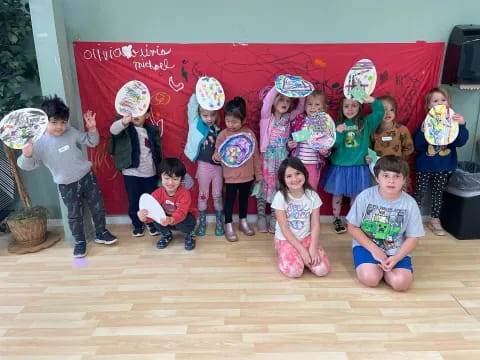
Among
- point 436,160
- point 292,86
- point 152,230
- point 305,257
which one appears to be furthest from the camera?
point 152,230

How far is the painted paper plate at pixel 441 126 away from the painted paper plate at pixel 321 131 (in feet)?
2.48

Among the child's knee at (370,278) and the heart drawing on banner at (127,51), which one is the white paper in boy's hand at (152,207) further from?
the child's knee at (370,278)

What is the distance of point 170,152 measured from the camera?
129 inches

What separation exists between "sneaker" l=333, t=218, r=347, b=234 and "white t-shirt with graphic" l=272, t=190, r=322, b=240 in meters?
0.68

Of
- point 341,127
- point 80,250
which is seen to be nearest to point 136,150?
point 80,250

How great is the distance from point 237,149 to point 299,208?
702 mm

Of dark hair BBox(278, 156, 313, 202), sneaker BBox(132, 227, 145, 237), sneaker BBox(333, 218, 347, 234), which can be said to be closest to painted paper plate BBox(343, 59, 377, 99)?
dark hair BBox(278, 156, 313, 202)

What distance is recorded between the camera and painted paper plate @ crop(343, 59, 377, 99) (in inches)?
113

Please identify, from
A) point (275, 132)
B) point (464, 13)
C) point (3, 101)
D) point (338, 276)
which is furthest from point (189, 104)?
point (464, 13)

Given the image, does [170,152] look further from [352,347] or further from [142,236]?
[352,347]

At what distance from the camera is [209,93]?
2.97 meters

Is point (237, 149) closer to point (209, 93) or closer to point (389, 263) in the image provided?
point (209, 93)

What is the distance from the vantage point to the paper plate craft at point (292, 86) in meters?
2.81

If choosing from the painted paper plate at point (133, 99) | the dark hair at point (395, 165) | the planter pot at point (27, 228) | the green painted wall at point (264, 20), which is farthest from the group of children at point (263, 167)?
the green painted wall at point (264, 20)
